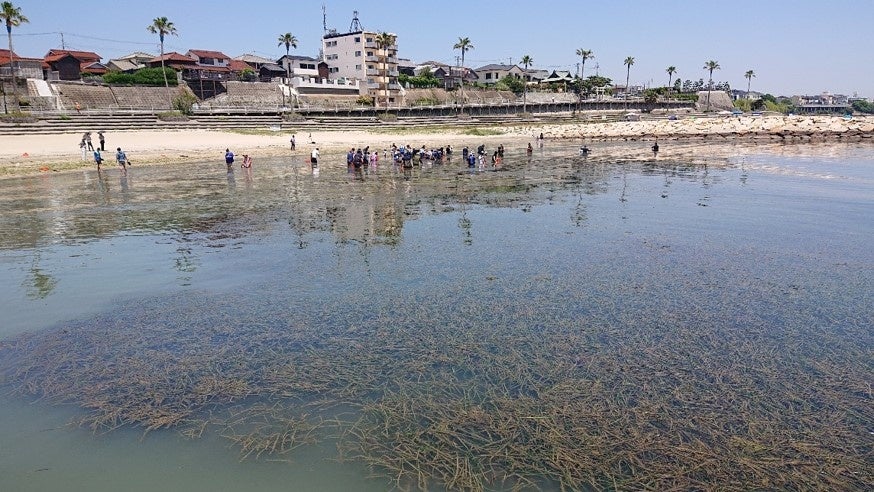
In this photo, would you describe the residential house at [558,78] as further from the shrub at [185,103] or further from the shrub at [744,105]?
the shrub at [185,103]

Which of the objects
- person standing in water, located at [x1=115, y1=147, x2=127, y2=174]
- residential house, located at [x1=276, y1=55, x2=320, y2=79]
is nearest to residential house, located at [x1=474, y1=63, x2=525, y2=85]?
residential house, located at [x1=276, y1=55, x2=320, y2=79]

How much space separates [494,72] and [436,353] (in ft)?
501

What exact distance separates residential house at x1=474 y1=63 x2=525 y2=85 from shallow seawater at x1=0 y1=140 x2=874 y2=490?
13820cm

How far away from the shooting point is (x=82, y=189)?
30.5 m

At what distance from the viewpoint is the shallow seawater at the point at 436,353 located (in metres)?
7.09

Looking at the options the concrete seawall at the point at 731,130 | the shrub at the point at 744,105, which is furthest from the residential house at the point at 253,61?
the shrub at the point at 744,105

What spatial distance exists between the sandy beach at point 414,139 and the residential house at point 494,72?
2490 inches

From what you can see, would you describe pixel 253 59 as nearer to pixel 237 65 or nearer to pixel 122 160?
pixel 237 65

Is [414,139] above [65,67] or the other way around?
the other way around

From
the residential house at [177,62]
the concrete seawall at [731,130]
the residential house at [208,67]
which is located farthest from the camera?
the residential house at [177,62]

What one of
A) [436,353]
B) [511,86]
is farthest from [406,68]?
[436,353]

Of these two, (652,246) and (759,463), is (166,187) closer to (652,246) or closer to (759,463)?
(652,246)

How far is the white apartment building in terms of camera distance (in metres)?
119

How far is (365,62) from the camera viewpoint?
395 ft
